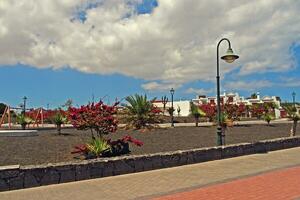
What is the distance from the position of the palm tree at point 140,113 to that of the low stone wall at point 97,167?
10563mm

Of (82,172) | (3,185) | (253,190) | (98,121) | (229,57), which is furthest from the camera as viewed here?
(229,57)

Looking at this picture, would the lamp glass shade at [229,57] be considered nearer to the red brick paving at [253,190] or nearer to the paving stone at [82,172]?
the red brick paving at [253,190]

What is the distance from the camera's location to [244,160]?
13.0m

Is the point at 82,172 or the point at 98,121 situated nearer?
the point at 82,172

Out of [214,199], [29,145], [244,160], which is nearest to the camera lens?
[214,199]

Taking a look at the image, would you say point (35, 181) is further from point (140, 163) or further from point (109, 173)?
point (140, 163)

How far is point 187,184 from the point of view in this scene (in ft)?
29.6

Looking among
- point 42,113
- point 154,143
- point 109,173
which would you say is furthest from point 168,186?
point 42,113

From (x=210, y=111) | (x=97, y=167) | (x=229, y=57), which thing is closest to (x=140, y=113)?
(x=210, y=111)

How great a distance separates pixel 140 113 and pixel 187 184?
1522cm

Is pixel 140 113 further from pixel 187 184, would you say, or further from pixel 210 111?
pixel 187 184

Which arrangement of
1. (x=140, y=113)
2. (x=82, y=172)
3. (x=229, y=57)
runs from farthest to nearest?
(x=140, y=113)
(x=229, y=57)
(x=82, y=172)

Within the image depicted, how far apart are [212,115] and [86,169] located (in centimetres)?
2080

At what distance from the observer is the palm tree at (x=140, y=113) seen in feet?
78.4
